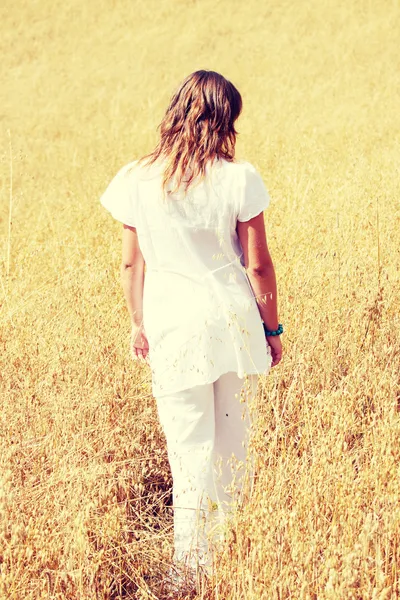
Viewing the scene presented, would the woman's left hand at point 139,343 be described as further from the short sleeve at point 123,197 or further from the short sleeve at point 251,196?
the short sleeve at point 251,196

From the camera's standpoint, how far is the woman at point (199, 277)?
6.95ft

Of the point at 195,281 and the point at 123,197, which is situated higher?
the point at 123,197

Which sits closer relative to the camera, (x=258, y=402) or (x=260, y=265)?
(x=260, y=265)

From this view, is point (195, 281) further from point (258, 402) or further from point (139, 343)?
point (258, 402)

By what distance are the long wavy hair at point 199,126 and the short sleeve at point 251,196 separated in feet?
0.40

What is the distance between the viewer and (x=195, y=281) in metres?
2.22

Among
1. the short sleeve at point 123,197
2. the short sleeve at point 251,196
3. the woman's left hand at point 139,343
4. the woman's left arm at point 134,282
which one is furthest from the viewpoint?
the woman's left hand at point 139,343

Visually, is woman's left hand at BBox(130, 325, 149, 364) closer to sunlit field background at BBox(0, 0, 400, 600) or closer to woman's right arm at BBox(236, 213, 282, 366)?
sunlit field background at BBox(0, 0, 400, 600)

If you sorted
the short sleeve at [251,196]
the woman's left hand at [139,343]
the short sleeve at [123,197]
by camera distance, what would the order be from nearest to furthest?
the short sleeve at [251,196] < the short sleeve at [123,197] < the woman's left hand at [139,343]

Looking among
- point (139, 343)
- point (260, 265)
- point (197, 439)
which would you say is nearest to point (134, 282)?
point (139, 343)


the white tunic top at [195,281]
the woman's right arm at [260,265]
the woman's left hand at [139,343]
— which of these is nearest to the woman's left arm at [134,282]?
the woman's left hand at [139,343]

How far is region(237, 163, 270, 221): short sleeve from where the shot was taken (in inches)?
82.6

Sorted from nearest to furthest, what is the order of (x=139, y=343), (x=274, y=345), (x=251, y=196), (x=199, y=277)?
(x=251, y=196) → (x=199, y=277) → (x=274, y=345) → (x=139, y=343)

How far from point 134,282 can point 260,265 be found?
490 mm
